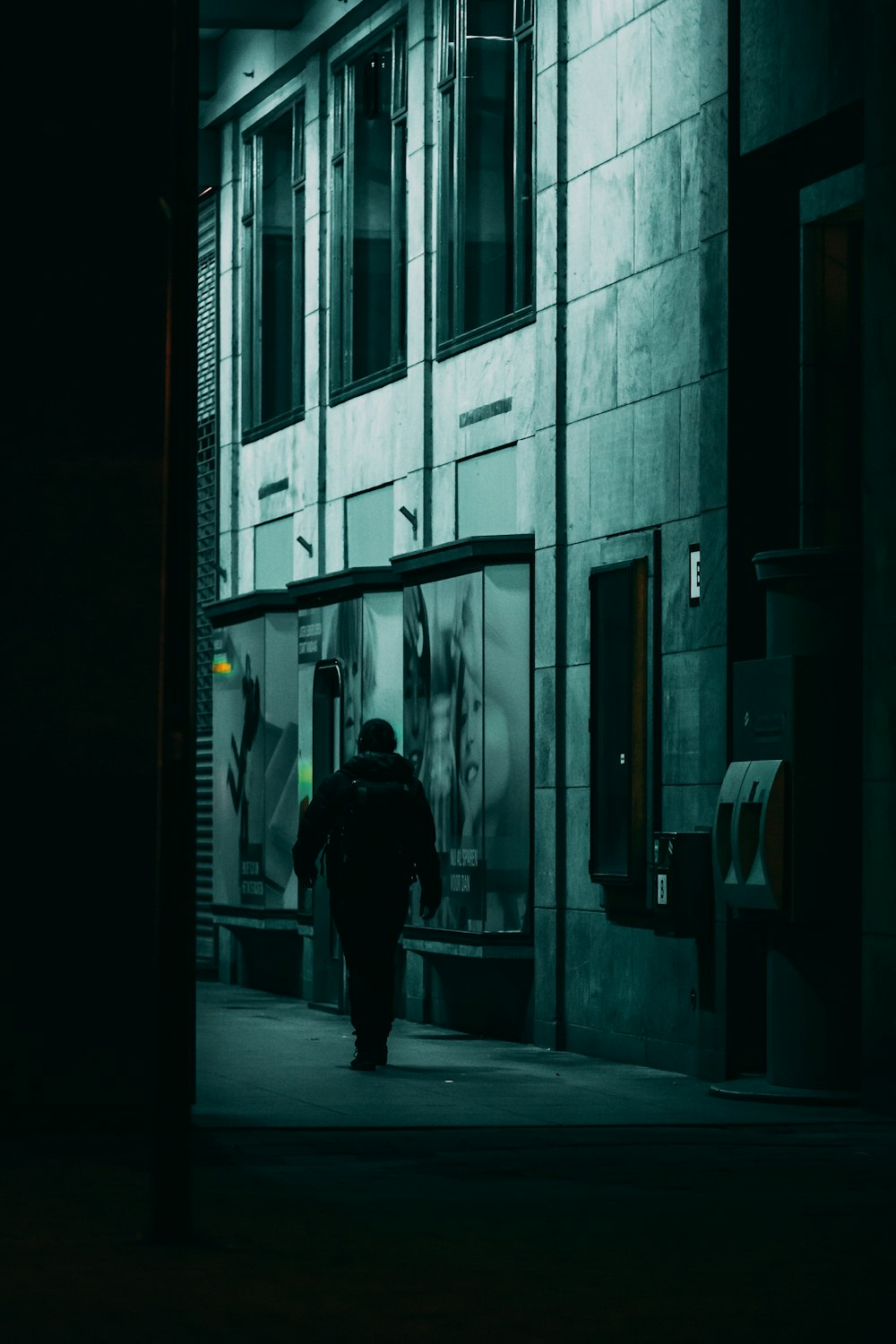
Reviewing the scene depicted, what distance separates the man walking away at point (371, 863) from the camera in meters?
14.5

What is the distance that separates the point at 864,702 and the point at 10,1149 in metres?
4.45

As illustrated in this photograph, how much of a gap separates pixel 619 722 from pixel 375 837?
5.48 feet

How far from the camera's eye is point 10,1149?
35.0 ft

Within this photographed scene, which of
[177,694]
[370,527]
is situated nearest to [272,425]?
[370,527]

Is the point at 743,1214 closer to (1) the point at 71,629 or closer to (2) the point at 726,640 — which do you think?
(1) the point at 71,629

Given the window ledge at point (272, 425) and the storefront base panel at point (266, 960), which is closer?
the storefront base panel at point (266, 960)

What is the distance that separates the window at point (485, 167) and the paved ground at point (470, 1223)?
6457 millimetres

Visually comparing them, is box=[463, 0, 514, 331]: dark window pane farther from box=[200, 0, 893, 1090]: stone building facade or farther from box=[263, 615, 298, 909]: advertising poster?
box=[263, 615, 298, 909]: advertising poster

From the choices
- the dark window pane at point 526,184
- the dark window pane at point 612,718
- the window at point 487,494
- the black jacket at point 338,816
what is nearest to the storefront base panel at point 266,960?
the window at point 487,494

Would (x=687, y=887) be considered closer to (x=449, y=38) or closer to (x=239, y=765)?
(x=449, y=38)

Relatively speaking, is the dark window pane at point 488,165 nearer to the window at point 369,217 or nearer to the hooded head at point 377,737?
the window at point 369,217

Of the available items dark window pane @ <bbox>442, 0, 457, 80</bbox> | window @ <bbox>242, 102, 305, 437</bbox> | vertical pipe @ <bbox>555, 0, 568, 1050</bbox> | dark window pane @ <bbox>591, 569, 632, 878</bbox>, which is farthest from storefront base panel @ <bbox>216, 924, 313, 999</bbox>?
dark window pane @ <bbox>442, 0, 457, 80</bbox>

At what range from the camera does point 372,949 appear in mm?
14453

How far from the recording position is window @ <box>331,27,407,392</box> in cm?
1991
